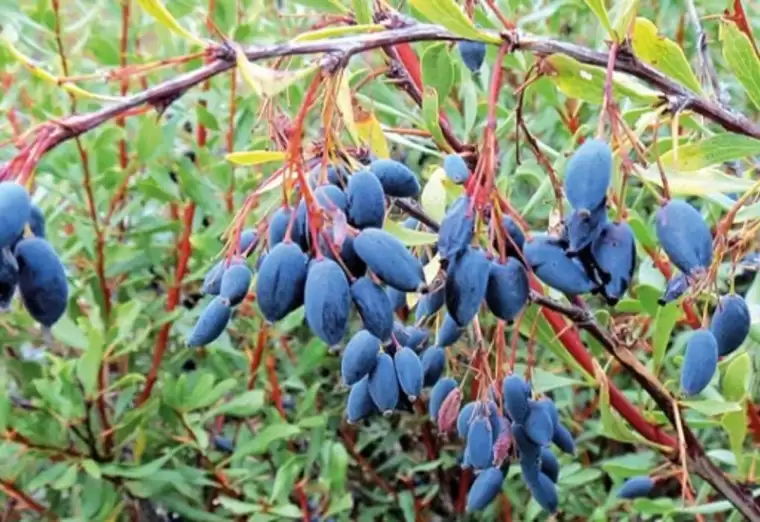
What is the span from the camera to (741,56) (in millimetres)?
656

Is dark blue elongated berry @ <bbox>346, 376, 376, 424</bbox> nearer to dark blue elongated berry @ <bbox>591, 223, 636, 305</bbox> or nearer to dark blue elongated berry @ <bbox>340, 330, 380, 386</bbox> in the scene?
dark blue elongated berry @ <bbox>340, 330, 380, 386</bbox>

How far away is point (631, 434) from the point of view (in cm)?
86

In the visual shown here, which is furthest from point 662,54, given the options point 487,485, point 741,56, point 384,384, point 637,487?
point 637,487

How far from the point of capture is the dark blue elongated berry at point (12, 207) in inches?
18.3

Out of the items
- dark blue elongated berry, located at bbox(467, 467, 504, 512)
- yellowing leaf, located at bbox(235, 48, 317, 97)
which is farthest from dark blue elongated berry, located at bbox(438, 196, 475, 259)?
dark blue elongated berry, located at bbox(467, 467, 504, 512)

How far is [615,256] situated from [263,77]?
0.21 meters

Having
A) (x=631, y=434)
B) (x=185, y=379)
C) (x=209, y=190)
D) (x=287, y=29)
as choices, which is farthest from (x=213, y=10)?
(x=631, y=434)

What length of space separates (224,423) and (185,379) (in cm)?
28

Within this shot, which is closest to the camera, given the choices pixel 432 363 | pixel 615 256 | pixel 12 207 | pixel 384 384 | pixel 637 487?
pixel 12 207

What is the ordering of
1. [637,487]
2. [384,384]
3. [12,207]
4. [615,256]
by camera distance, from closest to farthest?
[12,207] → [615,256] → [384,384] → [637,487]

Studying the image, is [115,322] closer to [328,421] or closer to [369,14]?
[328,421]

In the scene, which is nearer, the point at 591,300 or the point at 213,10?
the point at 213,10

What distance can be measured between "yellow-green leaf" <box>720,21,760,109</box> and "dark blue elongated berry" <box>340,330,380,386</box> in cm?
28

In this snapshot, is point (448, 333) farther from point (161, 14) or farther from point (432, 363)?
point (161, 14)
